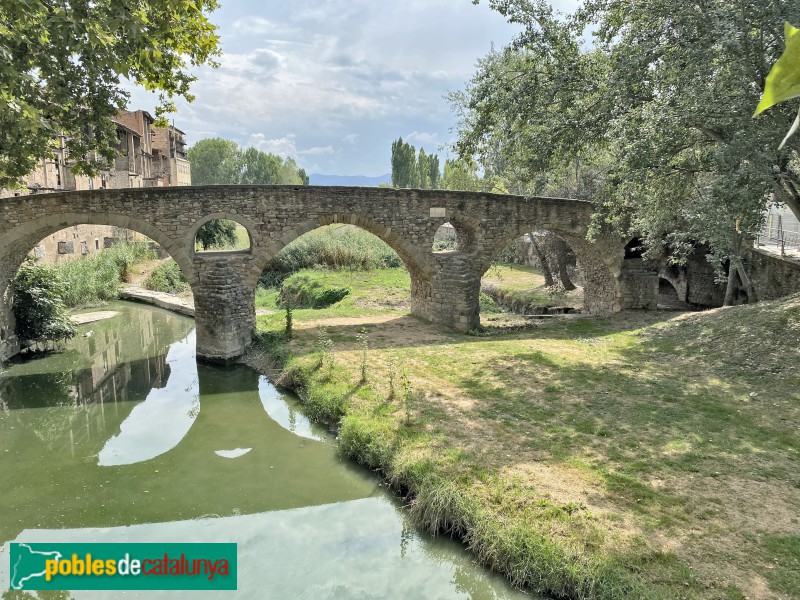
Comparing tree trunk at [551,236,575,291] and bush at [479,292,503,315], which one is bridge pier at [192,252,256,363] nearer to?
bush at [479,292,503,315]

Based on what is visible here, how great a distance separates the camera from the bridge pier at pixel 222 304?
42.9ft

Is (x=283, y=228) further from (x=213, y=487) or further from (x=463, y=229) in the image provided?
(x=213, y=487)

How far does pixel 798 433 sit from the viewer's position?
7.24 meters

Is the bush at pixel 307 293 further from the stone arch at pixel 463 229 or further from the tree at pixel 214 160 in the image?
the tree at pixel 214 160

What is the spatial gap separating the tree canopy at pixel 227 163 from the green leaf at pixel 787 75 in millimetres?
70989

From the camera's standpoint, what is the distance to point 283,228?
13711mm

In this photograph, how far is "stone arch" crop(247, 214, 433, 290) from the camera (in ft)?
45.0

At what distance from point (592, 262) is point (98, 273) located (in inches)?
752

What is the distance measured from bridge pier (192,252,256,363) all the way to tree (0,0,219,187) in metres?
4.74

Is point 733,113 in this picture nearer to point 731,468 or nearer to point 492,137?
point 492,137

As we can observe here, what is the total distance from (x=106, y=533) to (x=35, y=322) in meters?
9.92

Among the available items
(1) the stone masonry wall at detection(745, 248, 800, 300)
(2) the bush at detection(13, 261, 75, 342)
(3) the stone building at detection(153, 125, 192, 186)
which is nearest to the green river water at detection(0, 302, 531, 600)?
(2) the bush at detection(13, 261, 75, 342)

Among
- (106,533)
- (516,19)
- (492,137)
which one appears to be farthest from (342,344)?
(516,19)

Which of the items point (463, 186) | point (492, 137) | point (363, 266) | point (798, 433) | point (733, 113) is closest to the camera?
point (798, 433)
